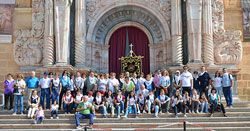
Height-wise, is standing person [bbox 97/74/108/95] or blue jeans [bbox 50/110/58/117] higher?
standing person [bbox 97/74/108/95]

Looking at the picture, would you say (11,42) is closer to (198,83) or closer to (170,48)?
(170,48)

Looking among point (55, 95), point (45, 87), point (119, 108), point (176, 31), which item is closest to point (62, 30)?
point (45, 87)

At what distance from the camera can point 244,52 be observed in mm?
20469

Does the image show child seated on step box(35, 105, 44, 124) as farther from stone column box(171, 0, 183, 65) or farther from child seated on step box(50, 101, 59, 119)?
stone column box(171, 0, 183, 65)

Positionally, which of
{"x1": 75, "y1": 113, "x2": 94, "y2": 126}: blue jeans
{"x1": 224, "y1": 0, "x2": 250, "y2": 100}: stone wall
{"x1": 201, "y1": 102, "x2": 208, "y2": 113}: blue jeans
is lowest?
{"x1": 75, "y1": 113, "x2": 94, "y2": 126}: blue jeans

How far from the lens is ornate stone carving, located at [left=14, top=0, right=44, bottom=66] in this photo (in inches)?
786

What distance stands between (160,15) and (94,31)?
328cm

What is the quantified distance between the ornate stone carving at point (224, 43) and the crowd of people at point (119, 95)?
91.7 inches

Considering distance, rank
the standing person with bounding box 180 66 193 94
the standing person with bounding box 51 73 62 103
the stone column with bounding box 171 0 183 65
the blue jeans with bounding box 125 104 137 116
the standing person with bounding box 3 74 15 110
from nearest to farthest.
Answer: the blue jeans with bounding box 125 104 137 116 → the standing person with bounding box 51 73 62 103 → the standing person with bounding box 3 74 15 110 → the standing person with bounding box 180 66 193 94 → the stone column with bounding box 171 0 183 65

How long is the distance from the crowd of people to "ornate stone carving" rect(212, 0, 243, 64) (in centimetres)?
233

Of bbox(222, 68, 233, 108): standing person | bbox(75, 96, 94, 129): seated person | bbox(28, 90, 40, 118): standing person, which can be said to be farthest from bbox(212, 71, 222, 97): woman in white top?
bbox(28, 90, 40, 118): standing person

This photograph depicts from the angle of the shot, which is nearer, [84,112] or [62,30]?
[84,112]

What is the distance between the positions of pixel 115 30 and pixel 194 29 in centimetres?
404

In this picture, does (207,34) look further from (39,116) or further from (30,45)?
(39,116)
